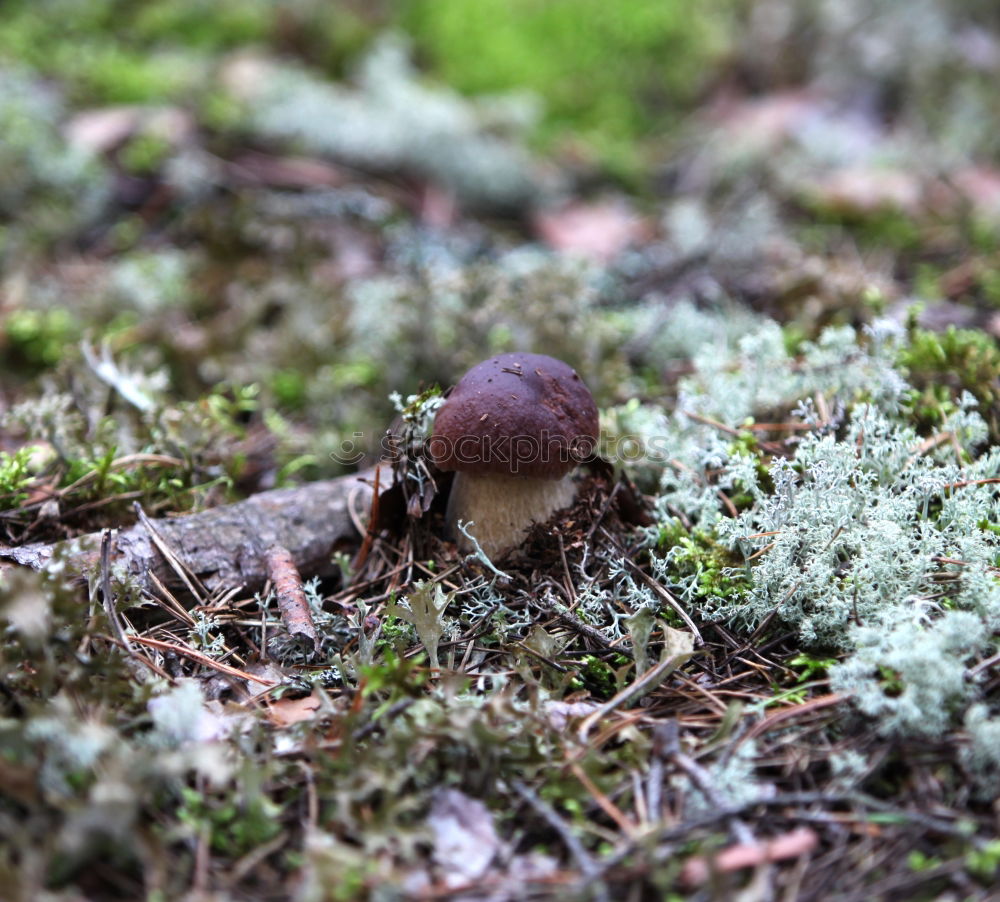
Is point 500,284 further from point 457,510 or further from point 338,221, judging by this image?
point 338,221

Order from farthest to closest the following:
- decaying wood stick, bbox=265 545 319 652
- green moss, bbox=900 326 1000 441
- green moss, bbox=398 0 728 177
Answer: green moss, bbox=398 0 728 177 < green moss, bbox=900 326 1000 441 < decaying wood stick, bbox=265 545 319 652

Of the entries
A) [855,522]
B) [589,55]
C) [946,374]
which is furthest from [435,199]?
[855,522]

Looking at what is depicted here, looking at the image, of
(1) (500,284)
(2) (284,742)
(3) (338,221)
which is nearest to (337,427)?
(1) (500,284)

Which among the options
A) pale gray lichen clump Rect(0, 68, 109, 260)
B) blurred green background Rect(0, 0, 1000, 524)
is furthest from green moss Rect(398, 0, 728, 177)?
pale gray lichen clump Rect(0, 68, 109, 260)

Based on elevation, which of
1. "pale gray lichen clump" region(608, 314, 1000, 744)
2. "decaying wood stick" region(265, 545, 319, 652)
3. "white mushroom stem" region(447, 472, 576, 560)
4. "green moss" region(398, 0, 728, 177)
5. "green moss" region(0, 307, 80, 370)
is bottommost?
A: "green moss" region(0, 307, 80, 370)

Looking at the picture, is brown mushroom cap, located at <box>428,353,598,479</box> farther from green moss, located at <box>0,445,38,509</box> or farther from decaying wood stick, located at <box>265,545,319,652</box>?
green moss, located at <box>0,445,38,509</box>

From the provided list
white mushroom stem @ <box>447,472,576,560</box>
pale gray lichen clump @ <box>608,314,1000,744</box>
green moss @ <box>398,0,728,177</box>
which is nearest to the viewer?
pale gray lichen clump @ <box>608,314,1000,744</box>
